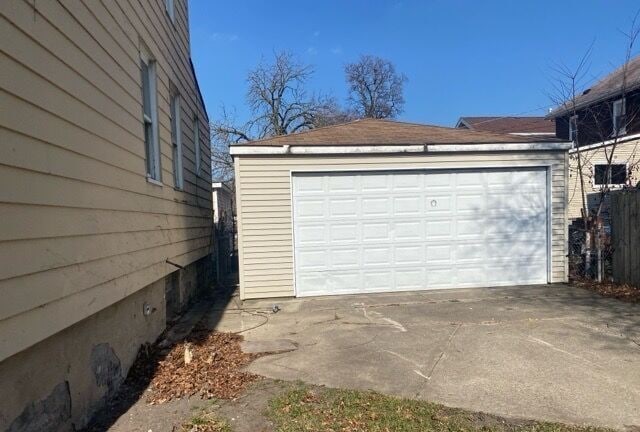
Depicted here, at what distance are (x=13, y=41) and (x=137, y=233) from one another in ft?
8.82

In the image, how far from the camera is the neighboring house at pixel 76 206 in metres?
2.72

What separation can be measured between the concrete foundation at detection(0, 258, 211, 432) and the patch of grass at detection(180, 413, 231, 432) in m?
0.80

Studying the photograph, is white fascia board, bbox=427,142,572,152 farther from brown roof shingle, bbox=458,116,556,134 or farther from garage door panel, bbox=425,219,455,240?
brown roof shingle, bbox=458,116,556,134

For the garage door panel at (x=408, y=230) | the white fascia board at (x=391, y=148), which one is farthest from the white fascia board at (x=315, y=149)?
the garage door panel at (x=408, y=230)

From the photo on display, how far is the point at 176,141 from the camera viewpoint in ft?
27.3

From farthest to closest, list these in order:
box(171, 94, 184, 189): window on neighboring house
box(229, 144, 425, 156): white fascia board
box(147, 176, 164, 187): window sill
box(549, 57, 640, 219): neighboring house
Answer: box(549, 57, 640, 219): neighboring house
box(229, 144, 425, 156): white fascia board
box(171, 94, 184, 189): window on neighboring house
box(147, 176, 164, 187): window sill

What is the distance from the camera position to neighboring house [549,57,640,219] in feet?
50.5

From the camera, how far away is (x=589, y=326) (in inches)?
249

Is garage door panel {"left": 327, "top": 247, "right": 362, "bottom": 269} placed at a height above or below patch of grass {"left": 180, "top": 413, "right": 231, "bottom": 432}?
above

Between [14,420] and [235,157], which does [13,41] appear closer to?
[14,420]

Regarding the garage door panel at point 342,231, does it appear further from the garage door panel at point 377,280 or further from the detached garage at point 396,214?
the garage door panel at point 377,280

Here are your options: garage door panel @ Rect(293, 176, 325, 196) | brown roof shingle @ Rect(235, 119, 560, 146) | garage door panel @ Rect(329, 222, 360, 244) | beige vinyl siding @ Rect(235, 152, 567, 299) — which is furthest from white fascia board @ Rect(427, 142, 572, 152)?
garage door panel @ Rect(293, 176, 325, 196)

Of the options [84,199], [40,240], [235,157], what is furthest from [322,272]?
[40,240]

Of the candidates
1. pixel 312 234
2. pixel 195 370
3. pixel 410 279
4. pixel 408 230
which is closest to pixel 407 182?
pixel 408 230
